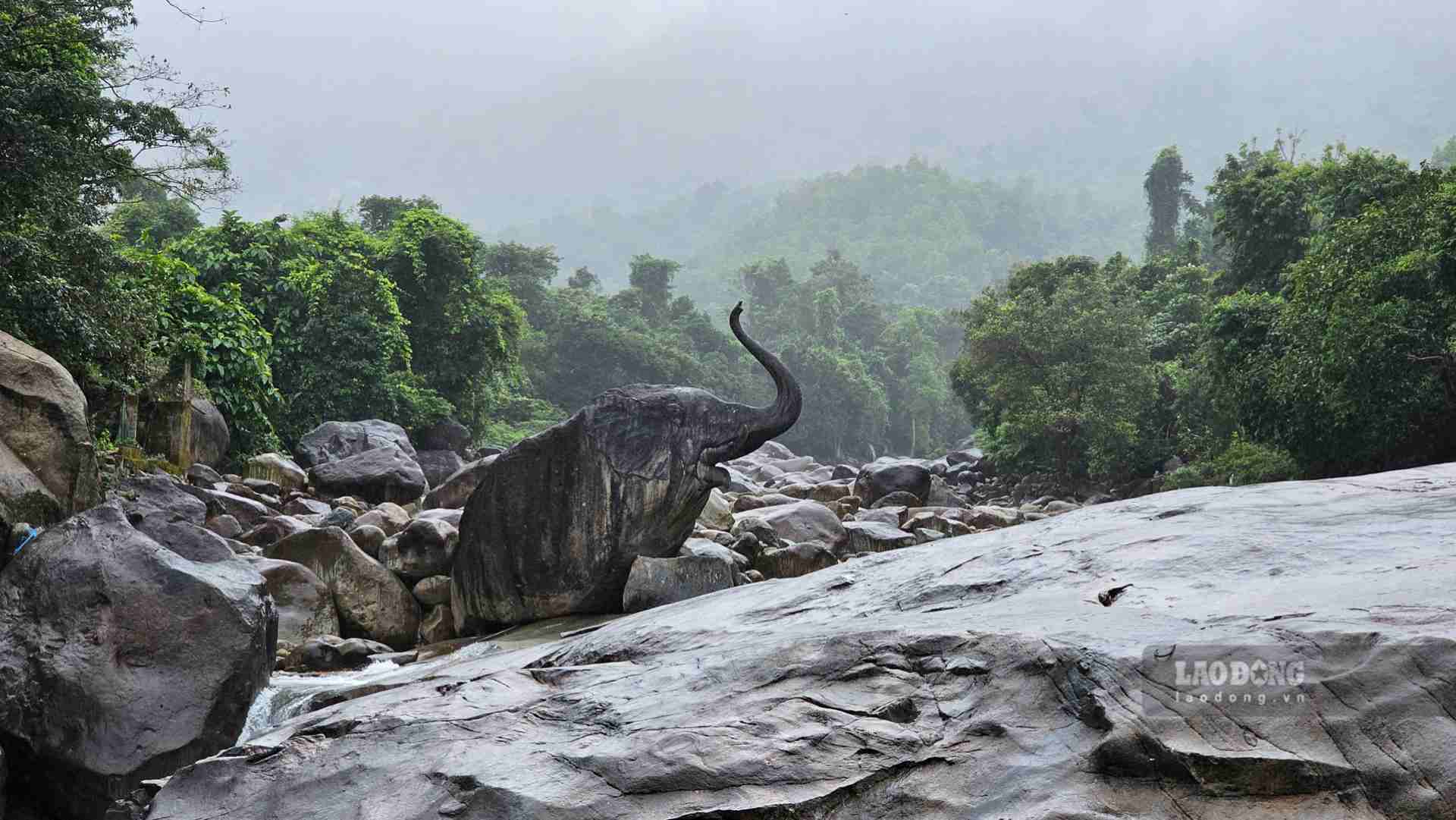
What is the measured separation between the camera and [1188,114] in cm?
19938

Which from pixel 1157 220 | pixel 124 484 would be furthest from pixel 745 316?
pixel 124 484

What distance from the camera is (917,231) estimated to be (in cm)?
14075

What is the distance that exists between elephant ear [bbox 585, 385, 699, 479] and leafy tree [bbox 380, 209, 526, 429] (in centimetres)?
2344

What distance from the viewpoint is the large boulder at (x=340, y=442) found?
75.1 ft

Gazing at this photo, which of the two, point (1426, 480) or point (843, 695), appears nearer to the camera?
point (843, 695)

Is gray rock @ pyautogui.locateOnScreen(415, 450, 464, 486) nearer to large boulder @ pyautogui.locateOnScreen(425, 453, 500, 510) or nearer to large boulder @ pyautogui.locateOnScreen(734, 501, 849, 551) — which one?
large boulder @ pyautogui.locateOnScreen(425, 453, 500, 510)

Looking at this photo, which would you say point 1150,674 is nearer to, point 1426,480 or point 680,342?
point 1426,480

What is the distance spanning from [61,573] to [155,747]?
1409 millimetres

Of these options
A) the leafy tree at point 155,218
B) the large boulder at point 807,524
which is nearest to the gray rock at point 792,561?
the large boulder at point 807,524

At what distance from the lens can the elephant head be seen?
1060 centimetres

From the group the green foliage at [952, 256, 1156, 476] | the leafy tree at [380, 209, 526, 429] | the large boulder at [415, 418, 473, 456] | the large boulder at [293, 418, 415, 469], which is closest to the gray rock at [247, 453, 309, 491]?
the large boulder at [293, 418, 415, 469]

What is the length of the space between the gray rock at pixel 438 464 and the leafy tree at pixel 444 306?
549cm

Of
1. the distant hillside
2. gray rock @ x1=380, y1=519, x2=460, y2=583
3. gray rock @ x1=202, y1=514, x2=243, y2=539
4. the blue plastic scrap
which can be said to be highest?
the distant hillside

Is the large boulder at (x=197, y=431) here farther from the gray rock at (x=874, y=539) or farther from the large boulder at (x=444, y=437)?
the gray rock at (x=874, y=539)
